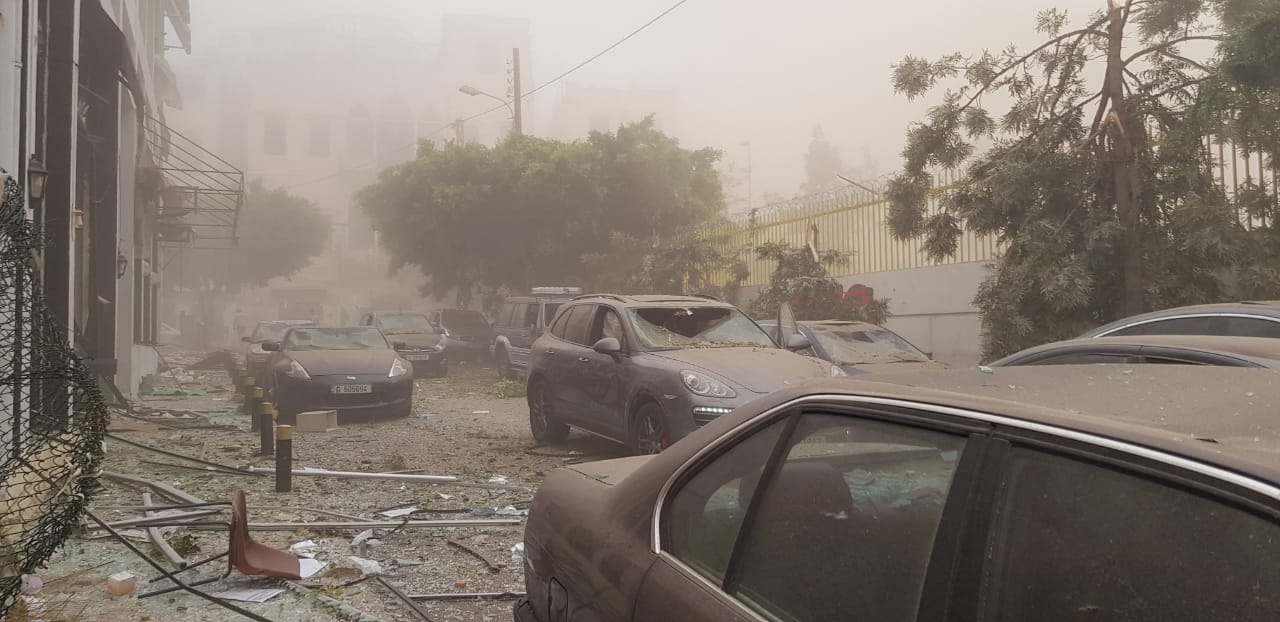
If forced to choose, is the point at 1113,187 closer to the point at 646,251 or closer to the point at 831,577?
the point at 831,577

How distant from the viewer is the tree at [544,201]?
83.7 ft

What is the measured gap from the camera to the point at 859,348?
11000 mm

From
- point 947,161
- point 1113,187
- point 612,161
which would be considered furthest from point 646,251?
point 1113,187

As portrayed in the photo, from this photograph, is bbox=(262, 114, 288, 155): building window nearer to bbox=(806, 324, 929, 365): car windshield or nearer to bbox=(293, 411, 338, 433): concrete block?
bbox=(293, 411, 338, 433): concrete block

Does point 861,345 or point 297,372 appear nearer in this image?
point 861,345

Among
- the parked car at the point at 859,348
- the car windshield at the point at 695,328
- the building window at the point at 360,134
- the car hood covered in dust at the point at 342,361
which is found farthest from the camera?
the building window at the point at 360,134

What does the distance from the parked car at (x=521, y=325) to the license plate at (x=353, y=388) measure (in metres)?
6.24

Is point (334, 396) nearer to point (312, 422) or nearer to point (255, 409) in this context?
point (312, 422)

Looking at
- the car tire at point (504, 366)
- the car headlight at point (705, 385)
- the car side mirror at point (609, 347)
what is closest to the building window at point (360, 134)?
the car tire at point (504, 366)

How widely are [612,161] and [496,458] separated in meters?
17.4

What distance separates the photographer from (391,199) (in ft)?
96.1

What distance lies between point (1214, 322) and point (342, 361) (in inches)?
399

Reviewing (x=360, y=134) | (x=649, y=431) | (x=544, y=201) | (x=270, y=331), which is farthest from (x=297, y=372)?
(x=360, y=134)

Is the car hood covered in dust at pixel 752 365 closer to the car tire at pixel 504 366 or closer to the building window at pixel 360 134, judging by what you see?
the car tire at pixel 504 366
